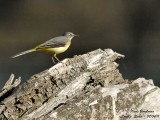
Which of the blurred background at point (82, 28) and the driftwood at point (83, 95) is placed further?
the blurred background at point (82, 28)

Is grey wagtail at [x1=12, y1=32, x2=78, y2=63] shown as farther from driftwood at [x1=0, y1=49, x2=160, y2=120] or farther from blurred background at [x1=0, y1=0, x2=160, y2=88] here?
blurred background at [x1=0, y1=0, x2=160, y2=88]

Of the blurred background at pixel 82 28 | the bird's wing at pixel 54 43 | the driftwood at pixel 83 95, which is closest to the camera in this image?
the driftwood at pixel 83 95

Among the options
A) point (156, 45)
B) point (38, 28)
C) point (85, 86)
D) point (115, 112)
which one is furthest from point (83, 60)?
point (38, 28)

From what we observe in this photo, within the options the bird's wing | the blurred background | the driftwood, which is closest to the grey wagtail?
the bird's wing

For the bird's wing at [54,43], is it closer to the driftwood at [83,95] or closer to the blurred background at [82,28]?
the driftwood at [83,95]

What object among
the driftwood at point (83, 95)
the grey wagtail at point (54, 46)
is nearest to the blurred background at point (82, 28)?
the grey wagtail at point (54, 46)

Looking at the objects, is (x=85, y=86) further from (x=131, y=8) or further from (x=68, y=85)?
(x=131, y=8)

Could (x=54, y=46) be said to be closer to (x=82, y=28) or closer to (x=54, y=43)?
(x=54, y=43)
